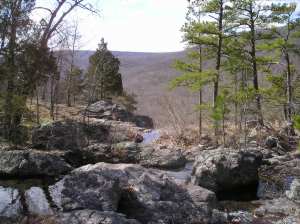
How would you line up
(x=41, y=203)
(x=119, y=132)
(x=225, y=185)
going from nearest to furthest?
(x=41, y=203)
(x=225, y=185)
(x=119, y=132)

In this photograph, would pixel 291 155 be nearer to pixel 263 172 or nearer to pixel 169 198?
pixel 263 172

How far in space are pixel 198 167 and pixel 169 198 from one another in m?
3.60

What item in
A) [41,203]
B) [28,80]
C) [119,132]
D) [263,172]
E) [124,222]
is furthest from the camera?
[119,132]

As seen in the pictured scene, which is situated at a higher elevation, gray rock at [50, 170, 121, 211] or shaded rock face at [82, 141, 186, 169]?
gray rock at [50, 170, 121, 211]

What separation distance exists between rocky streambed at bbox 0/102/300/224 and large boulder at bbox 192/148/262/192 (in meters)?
0.03

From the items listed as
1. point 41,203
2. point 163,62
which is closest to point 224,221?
point 41,203

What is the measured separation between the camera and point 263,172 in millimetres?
14875

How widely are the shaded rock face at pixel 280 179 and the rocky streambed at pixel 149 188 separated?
27 millimetres

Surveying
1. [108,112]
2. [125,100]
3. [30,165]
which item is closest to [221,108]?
[30,165]

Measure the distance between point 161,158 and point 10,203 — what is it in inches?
302

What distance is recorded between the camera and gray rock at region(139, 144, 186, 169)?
16.8 m

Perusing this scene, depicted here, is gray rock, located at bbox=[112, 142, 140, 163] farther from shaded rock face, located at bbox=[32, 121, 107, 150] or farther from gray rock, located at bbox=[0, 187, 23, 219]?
gray rock, located at bbox=[0, 187, 23, 219]

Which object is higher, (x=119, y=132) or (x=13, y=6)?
(x=13, y=6)

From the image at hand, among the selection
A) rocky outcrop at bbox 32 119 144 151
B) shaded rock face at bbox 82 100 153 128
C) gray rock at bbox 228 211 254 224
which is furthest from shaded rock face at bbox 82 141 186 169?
shaded rock face at bbox 82 100 153 128
